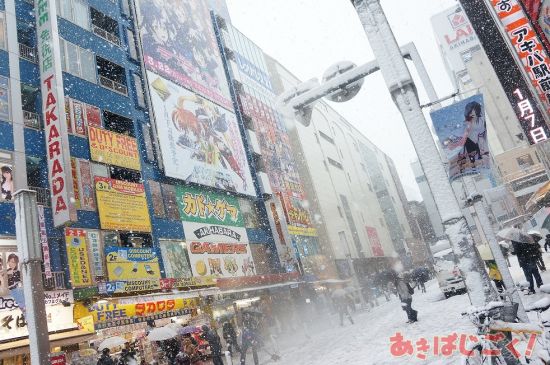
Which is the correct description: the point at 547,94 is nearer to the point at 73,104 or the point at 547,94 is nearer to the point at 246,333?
the point at 246,333

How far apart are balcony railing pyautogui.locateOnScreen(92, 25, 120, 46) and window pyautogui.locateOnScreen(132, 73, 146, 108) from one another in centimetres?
235

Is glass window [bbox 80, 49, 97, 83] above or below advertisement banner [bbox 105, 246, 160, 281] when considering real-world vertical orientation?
above

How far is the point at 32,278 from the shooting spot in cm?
645

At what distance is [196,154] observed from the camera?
26.3m

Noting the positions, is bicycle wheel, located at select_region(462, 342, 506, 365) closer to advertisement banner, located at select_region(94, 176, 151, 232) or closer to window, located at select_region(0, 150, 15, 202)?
window, located at select_region(0, 150, 15, 202)

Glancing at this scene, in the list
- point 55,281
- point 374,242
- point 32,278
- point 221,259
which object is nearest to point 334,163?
point 374,242

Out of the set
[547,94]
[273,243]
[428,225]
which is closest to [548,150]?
[547,94]

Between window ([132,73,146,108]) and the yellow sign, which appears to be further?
the yellow sign

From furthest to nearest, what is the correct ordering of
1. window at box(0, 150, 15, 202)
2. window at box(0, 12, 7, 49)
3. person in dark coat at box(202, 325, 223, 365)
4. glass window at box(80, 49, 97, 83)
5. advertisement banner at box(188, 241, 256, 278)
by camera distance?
advertisement banner at box(188, 241, 256, 278)
glass window at box(80, 49, 97, 83)
window at box(0, 12, 7, 49)
window at box(0, 150, 15, 202)
person in dark coat at box(202, 325, 223, 365)

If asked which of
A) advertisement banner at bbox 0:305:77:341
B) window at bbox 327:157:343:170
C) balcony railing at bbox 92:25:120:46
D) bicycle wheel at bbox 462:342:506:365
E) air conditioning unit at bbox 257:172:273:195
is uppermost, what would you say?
balcony railing at bbox 92:25:120:46

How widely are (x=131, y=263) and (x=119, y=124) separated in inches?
342

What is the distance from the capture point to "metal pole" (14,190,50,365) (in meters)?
6.09

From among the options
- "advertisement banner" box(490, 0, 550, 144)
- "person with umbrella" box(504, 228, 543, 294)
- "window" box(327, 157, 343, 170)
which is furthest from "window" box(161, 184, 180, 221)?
"window" box(327, 157, 343, 170)

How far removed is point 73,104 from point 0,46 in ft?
12.3
